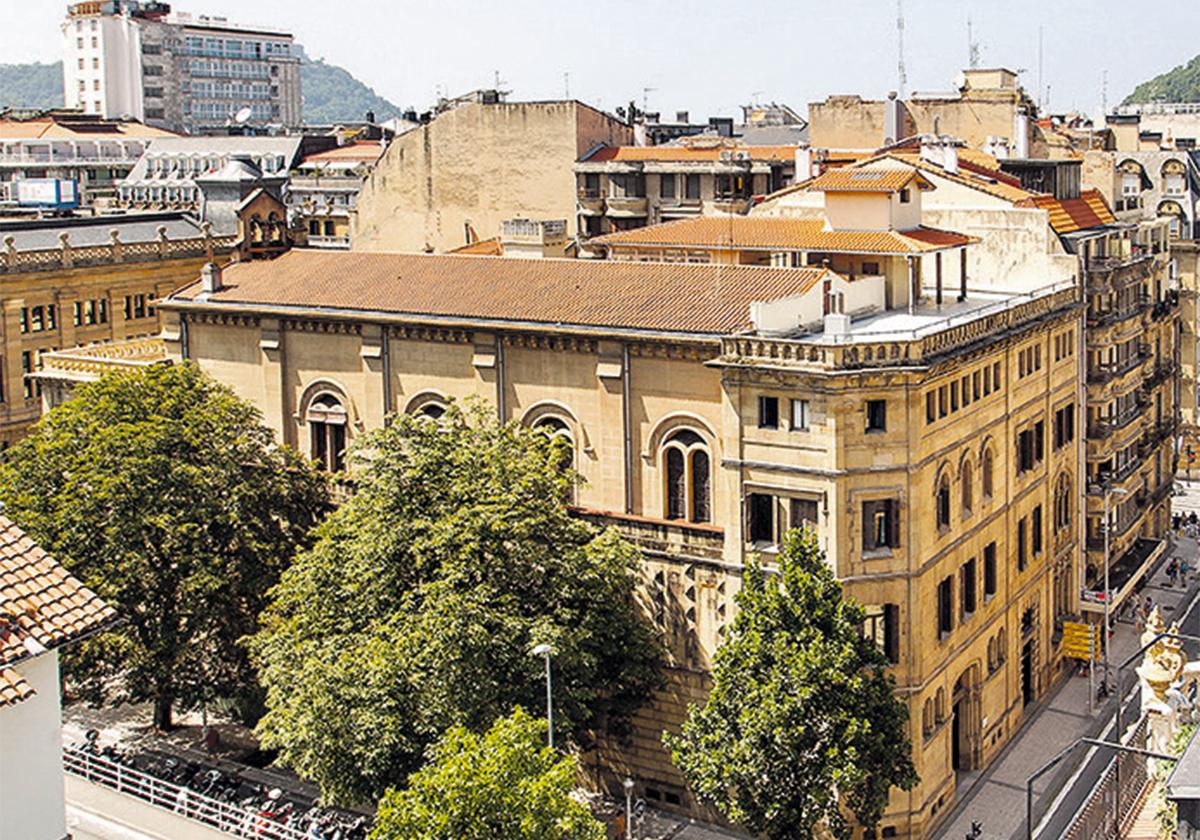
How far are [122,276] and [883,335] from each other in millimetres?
59009

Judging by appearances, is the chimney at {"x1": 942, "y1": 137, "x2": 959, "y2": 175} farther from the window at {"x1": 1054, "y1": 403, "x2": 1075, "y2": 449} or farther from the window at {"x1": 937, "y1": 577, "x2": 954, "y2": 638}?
the window at {"x1": 937, "y1": 577, "x2": 954, "y2": 638}

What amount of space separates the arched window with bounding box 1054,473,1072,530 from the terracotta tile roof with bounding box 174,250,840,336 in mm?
18958

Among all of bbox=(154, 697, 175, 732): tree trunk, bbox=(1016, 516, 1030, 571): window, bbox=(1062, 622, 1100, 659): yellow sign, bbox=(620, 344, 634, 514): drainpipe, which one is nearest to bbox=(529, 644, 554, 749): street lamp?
bbox=(620, 344, 634, 514): drainpipe

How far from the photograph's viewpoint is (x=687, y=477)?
59.8m

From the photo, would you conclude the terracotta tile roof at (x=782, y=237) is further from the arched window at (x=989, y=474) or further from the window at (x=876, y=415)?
the window at (x=876, y=415)

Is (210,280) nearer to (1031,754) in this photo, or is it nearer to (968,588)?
(968,588)

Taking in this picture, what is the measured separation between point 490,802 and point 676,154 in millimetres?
72611

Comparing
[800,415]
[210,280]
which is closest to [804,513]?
[800,415]

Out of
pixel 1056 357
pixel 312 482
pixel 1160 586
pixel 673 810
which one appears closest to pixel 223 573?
pixel 312 482

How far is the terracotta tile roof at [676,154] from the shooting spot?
10569cm

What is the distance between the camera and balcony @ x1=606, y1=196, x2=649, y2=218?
106 m

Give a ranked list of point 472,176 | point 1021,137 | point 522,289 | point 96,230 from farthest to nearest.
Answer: point 472,176, point 96,230, point 1021,137, point 522,289

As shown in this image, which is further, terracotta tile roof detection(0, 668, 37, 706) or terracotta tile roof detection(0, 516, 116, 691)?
terracotta tile roof detection(0, 516, 116, 691)

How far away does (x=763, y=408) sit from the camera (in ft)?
180
